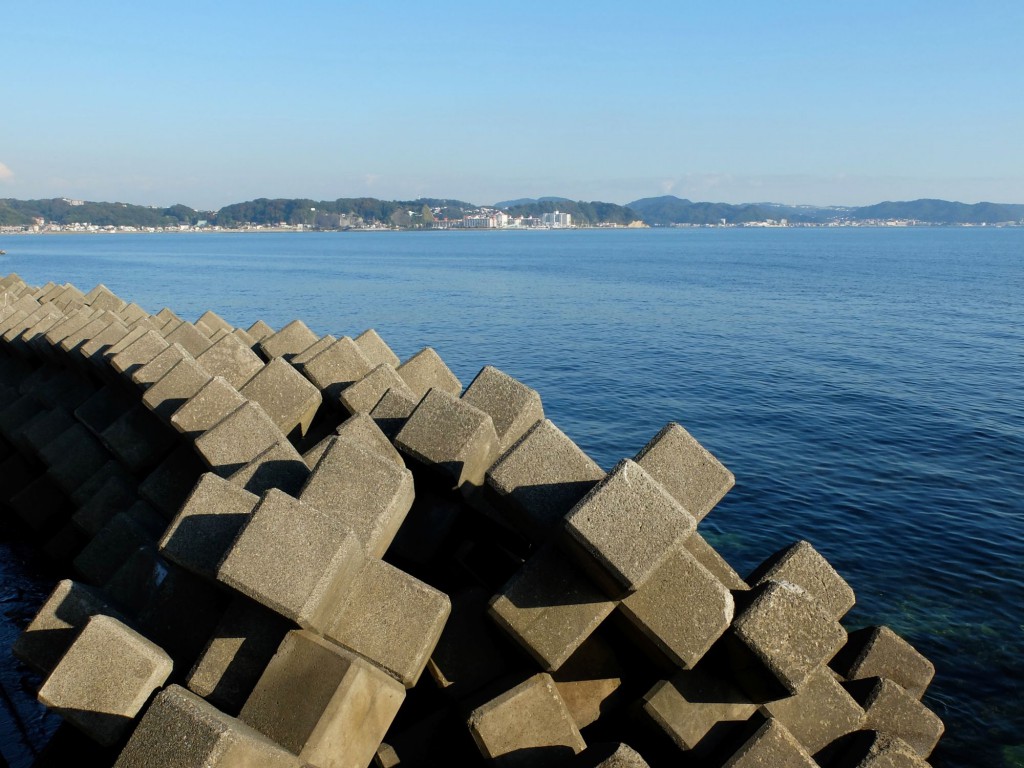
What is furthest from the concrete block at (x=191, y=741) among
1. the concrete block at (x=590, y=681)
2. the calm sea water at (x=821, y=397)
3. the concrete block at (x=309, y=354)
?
the concrete block at (x=309, y=354)

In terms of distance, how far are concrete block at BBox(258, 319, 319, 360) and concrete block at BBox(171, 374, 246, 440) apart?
3448 millimetres

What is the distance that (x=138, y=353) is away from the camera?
8.73 metres

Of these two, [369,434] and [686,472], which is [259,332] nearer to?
[369,434]

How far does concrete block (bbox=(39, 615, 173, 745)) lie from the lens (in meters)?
4.61

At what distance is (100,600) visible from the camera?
566cm

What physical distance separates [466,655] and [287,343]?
20.1ft

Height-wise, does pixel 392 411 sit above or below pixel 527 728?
above

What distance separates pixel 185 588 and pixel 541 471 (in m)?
2.85

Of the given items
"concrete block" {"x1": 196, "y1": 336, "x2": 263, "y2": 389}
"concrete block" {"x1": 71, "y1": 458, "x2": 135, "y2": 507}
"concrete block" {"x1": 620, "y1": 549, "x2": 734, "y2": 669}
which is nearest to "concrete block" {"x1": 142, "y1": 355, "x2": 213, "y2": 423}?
"concrete block" {"x1": 196, "y1": 336, "x2": 263, "y2": 389}

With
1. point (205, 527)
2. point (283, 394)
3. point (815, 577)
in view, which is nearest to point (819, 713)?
point (815, 577)

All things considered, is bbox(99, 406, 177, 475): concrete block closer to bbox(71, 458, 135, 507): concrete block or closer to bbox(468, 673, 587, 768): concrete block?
bbox(71, 458, 135, 507): concrete block

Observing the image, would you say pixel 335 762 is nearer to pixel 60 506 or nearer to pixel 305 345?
pixel 305 345

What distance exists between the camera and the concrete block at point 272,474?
18.7ft

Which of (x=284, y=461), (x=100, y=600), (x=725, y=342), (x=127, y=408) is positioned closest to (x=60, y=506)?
(x=127, y=408)
